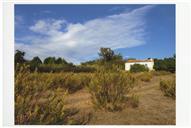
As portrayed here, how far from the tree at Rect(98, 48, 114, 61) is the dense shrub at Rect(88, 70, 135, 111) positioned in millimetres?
378

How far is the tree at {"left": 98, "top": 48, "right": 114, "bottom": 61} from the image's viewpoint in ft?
14.3

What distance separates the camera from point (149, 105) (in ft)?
13.5

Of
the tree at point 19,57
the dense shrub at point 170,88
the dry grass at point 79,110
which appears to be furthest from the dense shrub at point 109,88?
the tree at point 19,57

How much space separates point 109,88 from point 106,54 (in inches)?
23.0

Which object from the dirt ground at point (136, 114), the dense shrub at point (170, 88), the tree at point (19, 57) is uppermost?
the tree at point (19, 57)

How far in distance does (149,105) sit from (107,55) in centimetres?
87

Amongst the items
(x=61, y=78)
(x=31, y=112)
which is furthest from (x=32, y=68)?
(x=31, y=112)

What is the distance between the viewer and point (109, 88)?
13.2 ft

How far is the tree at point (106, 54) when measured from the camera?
172 inches

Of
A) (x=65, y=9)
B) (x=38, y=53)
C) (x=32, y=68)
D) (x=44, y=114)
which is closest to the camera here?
(x=44, y=114)

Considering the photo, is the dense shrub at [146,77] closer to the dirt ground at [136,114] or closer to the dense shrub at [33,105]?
the dirt ground at [136,114]

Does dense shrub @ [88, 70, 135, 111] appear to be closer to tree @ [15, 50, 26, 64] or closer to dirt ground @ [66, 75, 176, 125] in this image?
dirt ground @ [66, 75, 176, 125]

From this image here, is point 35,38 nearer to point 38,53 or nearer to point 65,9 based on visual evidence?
point 38,53

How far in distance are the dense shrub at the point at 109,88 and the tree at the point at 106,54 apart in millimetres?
378
